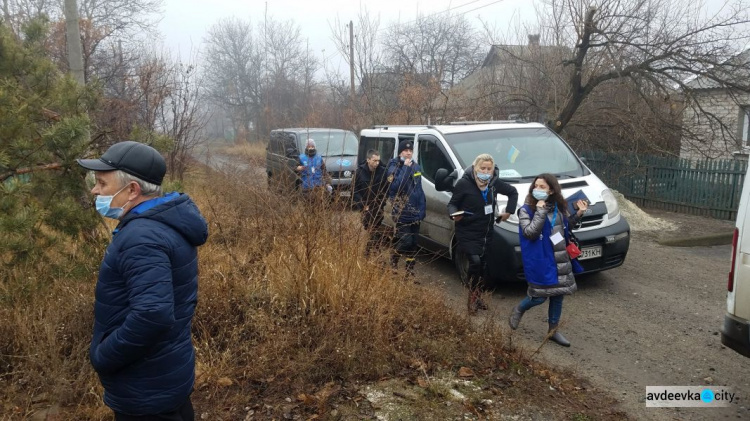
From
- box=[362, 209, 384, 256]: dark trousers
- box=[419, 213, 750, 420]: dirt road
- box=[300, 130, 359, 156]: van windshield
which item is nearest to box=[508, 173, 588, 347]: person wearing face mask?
box=[419, 213, 750, 420]: dirt road

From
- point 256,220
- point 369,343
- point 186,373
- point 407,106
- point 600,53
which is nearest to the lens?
point 186,373

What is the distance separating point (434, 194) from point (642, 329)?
2.90 m

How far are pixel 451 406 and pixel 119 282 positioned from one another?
7.32 ft

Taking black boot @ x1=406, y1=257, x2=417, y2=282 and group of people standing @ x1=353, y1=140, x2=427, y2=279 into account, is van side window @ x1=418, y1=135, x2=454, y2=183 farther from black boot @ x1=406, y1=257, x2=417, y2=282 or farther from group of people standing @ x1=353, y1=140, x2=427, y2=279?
black boot @ x1=406, y1=257, x2=417, y2=282

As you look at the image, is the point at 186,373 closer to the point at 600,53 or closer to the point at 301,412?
the point at 301,412

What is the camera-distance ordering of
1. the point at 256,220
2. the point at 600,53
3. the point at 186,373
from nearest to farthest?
the point at 186,373, the point at 256,220, the point at 600,53

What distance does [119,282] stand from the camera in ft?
6.85

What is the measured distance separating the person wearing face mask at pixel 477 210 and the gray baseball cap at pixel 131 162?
353cm

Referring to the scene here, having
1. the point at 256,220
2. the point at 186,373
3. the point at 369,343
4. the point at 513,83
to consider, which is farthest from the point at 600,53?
the point at 186,373

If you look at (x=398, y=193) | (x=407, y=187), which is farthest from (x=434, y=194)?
(x=398, y=193)

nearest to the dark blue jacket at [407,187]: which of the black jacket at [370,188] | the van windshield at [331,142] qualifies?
the black jacket at [370,188]

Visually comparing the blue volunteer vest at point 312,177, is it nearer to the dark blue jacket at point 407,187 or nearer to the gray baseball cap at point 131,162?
the dark blue jacket at point 407,187

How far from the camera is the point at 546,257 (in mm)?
4562

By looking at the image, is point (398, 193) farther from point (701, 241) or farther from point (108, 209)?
point (701, 241)
